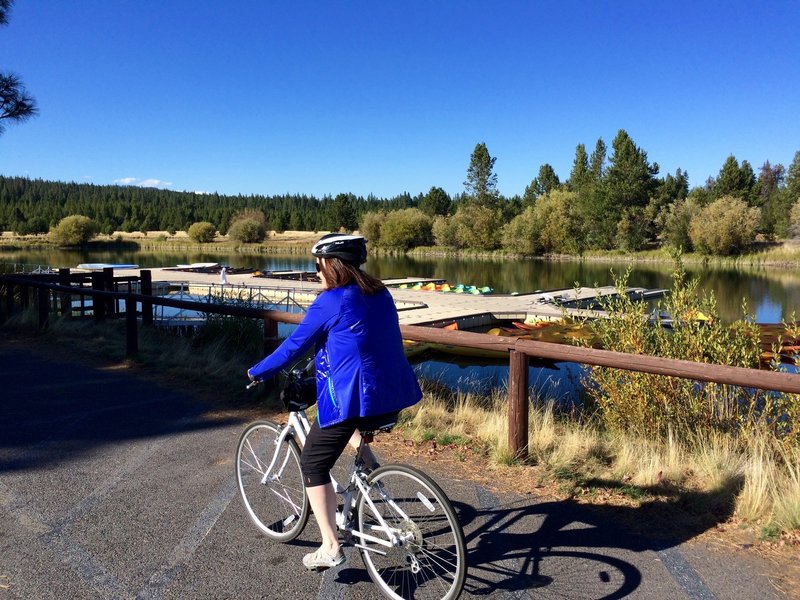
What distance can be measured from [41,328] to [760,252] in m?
66.2

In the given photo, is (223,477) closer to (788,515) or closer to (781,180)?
(788,515)

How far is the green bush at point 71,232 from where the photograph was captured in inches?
4077

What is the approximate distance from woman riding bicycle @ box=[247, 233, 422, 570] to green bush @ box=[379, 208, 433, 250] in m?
93.2

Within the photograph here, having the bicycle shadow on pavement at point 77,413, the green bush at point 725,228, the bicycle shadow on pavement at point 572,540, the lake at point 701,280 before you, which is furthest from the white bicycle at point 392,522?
the green bush at point 725,228

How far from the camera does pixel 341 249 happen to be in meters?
3.02

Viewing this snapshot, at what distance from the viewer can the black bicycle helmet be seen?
3.00 m

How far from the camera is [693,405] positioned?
18.4 ft

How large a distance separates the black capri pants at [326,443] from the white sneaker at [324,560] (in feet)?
1.22

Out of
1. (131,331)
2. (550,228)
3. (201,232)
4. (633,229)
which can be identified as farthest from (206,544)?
(201,232)

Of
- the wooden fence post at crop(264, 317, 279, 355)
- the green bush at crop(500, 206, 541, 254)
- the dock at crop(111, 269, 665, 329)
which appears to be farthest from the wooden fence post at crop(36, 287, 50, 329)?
the green bush at crop(500, 206, 541, 254)

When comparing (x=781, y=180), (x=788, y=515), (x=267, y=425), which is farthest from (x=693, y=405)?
(x=781, y=180)

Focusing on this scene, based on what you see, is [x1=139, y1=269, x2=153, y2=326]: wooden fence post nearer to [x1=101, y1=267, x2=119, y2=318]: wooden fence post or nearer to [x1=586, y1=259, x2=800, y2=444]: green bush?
[x1=101, y1=267, x2=119, y2=318]: wooden fence post

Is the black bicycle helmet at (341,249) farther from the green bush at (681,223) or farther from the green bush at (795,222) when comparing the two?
the green bush at (681,223)

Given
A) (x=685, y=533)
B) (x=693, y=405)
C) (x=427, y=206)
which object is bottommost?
(x=685, y=533)
